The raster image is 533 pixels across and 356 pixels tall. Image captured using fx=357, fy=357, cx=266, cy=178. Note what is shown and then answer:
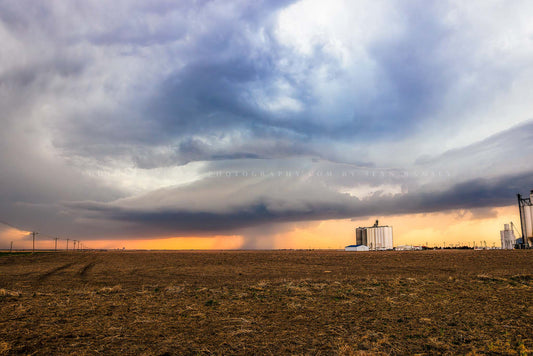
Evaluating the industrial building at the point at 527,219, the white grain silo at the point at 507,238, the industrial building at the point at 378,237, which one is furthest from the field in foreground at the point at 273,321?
the industrial building at the point at 378,237

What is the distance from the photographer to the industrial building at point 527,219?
10419cm

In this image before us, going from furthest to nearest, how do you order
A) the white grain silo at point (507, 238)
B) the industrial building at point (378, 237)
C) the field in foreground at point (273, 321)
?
the industrial building at point (378, 237) → the white grain silo at point (507, 238) → the field in foreground at point (273, 321)

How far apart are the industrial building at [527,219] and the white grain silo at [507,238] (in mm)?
11304

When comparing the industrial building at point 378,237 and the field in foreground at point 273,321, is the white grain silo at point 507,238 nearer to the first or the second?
the industrial building at point 378,237

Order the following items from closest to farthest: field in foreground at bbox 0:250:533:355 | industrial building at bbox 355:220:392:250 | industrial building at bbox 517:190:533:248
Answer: field in foreground at bbox 0:250:533:355
industrial building at bbox 517:190:533:248
industrial building at bbox 355:220:392:250

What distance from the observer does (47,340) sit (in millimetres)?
13648

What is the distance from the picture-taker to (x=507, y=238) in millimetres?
119250

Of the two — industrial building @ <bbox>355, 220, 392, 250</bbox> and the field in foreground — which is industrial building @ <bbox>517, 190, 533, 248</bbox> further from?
the field in foreground

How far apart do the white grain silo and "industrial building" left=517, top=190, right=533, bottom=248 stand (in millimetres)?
11304

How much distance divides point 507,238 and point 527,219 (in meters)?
16.6

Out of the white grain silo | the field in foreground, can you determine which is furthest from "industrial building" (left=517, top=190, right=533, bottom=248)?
the field in foreground

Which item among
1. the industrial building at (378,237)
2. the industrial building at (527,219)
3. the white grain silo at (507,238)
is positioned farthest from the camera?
the industrial building at (378,237)

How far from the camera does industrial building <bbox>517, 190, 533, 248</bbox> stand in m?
104

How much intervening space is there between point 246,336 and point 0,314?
13496 millimetres
